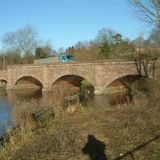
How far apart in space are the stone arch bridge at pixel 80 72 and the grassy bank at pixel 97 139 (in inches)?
915

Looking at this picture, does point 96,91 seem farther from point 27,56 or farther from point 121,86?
point 27,56

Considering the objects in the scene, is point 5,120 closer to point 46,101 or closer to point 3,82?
point 46,101

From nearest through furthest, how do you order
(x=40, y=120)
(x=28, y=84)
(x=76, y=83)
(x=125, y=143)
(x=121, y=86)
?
(x=125, y=143), (x=40, y=120), (x=121, y=86), (x=76, y=83), (x=28, y=84)

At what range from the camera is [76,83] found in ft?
153

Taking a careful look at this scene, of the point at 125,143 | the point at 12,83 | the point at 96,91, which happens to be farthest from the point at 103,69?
the point at 125,143

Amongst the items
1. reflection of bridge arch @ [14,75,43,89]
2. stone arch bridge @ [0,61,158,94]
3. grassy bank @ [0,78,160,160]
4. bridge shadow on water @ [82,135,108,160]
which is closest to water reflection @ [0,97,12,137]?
grassy bank @ [0,78,160,160]

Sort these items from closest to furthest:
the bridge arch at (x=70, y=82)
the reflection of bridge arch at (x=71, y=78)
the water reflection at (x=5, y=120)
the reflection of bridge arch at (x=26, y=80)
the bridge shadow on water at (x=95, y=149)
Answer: the bridge shadow on water at (x=95, y=149)
the water reflection at (x=5, y=120)
the reflection of bridge arch at (x=71, y=78)
the bridge arch at (x=70, y=82)
the reflection of bridge arch at (x=26, y=80)

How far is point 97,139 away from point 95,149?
868 mm

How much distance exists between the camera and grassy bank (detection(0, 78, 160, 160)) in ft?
25.3

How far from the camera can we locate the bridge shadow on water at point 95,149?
7533 mm

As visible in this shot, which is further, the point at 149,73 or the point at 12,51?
the point at 12,51

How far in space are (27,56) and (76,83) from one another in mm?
26503

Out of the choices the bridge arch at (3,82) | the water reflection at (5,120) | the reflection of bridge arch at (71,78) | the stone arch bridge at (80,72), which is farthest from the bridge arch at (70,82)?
the water reflection at (5,120)

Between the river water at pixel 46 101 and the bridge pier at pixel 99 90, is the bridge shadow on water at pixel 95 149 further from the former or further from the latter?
the bridge pier at pixel 99 90
